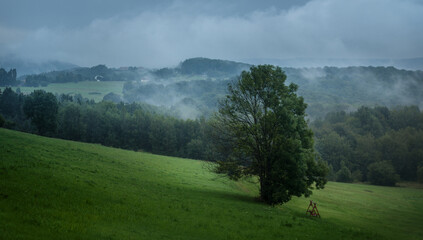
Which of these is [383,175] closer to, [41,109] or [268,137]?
[268,137]

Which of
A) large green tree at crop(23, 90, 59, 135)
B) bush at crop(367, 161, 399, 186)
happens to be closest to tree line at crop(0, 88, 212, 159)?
large green tree at crop(23, 90, 59, 135)

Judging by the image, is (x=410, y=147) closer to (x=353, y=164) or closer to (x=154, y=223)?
(x=353, y=164)

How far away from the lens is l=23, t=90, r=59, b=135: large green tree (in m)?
87.3

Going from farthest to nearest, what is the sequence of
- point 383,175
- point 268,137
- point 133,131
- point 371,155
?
point 133,131 < point 371,155 < point 383,175 < point 268,137

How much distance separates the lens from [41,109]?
87562mm

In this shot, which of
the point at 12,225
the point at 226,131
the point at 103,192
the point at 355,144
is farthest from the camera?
the point at 355,144

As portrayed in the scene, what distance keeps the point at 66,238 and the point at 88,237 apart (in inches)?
36.9

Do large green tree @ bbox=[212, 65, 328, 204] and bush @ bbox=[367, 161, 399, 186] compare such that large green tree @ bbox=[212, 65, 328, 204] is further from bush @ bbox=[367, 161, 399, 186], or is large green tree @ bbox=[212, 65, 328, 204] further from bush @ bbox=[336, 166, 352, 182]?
bush @ bbox=[336, 166, 352, 182]

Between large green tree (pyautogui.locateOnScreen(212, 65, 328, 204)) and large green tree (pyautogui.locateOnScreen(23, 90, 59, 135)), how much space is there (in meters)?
71.5

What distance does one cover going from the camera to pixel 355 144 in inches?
5143

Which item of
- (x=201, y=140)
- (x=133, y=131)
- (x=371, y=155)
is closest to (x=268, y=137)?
(x=201, y=140)

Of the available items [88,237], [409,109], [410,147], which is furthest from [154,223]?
[409,109]

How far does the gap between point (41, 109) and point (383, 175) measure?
111799 millimetres

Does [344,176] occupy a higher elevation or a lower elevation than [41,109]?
lower
